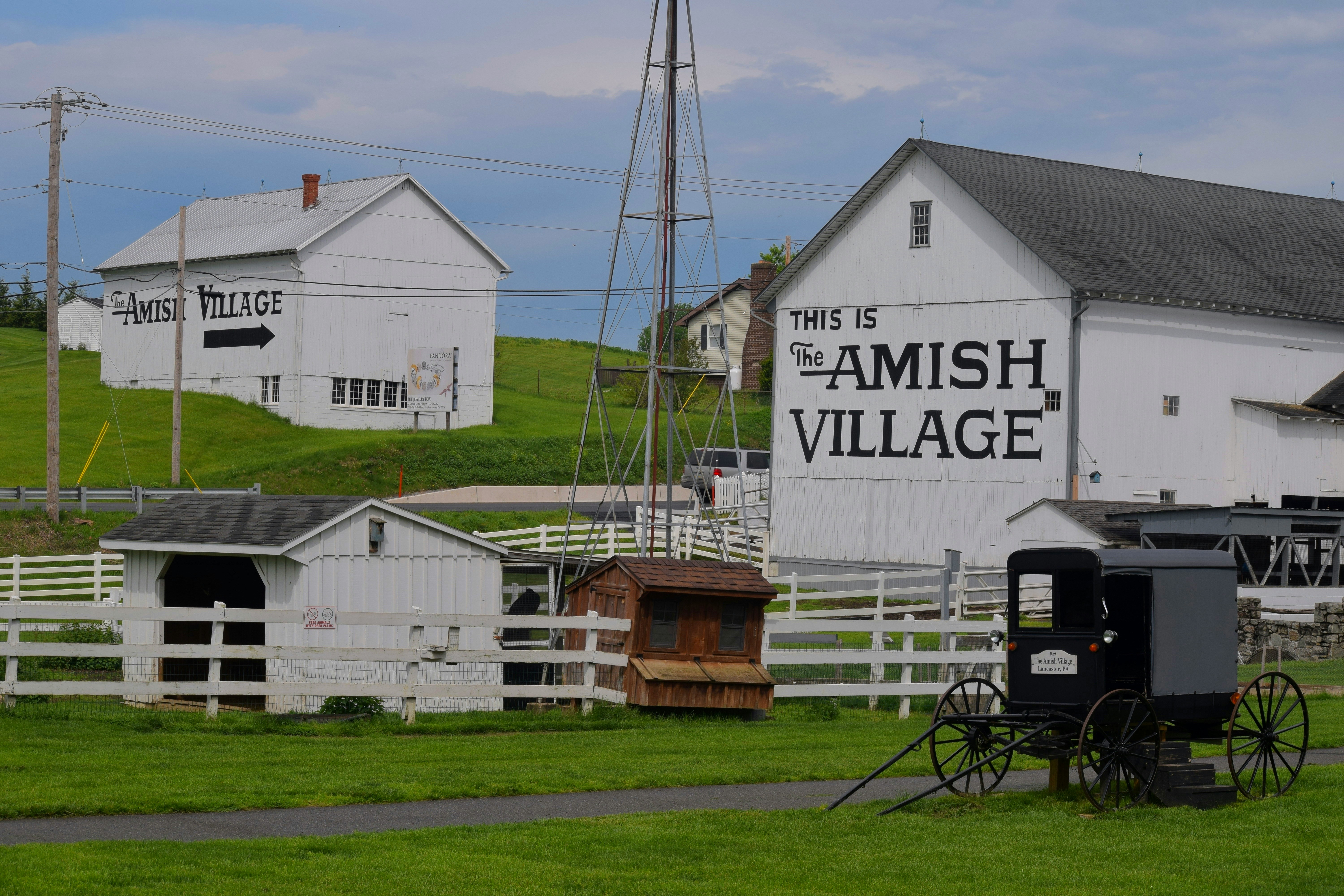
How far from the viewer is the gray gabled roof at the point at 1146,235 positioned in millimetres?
40375

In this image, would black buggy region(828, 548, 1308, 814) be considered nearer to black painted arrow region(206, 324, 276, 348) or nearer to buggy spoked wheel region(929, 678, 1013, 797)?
buggy spoked wheel region(929, 678, 1013, 797)

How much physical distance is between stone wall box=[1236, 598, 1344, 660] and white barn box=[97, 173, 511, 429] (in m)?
41.3

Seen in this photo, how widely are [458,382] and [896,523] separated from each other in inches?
1182

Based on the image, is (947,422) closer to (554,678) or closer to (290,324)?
(554,678)

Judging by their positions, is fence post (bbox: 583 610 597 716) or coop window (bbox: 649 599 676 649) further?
coop window (bbox: 649 599 676 649)

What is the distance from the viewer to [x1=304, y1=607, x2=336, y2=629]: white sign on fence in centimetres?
1839

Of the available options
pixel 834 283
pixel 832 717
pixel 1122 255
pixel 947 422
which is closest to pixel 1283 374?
pixel 1122 255

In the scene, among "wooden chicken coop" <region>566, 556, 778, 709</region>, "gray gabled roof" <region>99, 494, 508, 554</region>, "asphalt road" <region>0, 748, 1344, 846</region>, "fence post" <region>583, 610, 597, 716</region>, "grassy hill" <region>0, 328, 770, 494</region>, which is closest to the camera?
"asphalt road" <region>0, 748, 1344, 846</region>

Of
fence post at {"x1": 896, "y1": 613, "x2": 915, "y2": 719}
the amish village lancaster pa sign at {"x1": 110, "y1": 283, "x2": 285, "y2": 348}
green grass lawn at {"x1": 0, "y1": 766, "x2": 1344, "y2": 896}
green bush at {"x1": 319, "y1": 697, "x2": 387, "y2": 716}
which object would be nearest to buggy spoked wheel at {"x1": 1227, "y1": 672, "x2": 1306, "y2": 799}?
green grass lawn at {"x1": 0, "y1": 766, "x2": 1344, "y2": 896}

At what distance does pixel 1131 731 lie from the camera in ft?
41.9

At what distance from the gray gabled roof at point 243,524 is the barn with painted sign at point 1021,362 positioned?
67.4 feet

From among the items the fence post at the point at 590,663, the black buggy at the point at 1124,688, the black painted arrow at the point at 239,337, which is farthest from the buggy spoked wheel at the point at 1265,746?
the black painted arrow at the point at 239,337

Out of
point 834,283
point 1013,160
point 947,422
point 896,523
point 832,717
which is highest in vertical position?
point 1013,160

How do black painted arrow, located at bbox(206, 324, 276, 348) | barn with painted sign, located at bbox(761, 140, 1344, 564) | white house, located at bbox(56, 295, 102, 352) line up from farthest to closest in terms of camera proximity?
white house, located at bbox(56, 295, 102, 352), black painted arrow, located at bbox(206, 324, 276, 348), barn with painted sign, located at bbox(761, 140, 1344, 564)
